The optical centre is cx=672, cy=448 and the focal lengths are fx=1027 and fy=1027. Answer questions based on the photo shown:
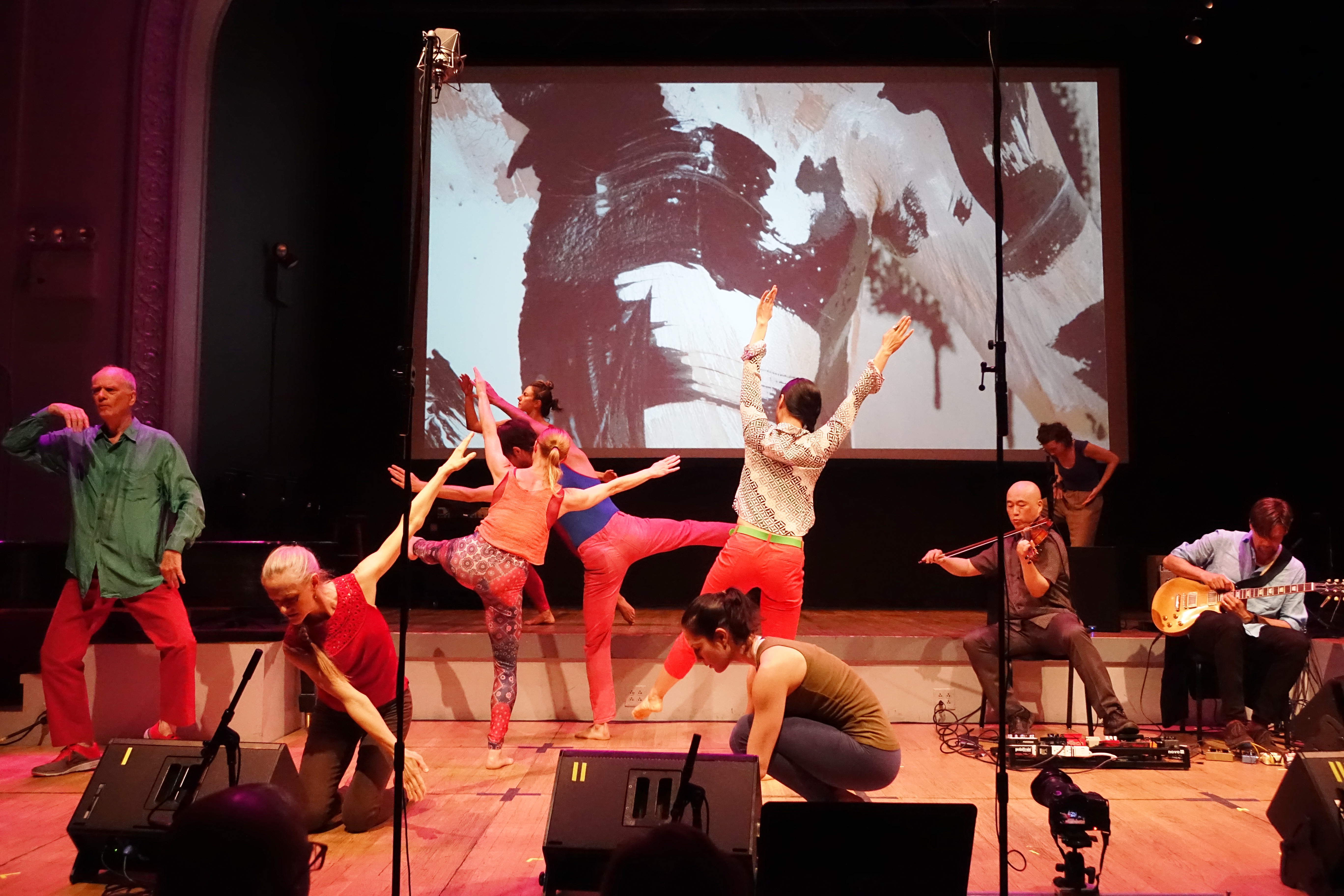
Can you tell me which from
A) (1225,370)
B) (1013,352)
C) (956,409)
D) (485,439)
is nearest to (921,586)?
(956,409)

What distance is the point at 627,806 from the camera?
9.25 feet

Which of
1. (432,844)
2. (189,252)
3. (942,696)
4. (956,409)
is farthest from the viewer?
(956,409)

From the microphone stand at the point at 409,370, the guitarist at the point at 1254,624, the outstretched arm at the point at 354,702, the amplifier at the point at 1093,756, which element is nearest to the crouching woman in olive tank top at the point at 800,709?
the microphone stand at the point at 409,370

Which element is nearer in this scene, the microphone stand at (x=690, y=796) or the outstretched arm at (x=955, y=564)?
the microphone stand at (x=690, y=796)

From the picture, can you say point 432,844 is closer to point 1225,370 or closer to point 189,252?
point 189,252

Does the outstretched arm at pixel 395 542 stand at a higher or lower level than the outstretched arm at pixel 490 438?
lower

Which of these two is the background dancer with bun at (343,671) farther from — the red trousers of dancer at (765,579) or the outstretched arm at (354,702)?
the red trousers of dancer at (765,579)

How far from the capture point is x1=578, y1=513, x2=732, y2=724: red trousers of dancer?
203 inches

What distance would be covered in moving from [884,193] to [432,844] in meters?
5.75

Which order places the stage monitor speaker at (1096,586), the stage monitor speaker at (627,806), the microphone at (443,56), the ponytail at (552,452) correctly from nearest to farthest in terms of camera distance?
1. the stage monitor speaker at (627,806)
2. the microphone at (443,56)
3. the ponytail at (552,452)
4. the stage monitor speaker at (1096,586)

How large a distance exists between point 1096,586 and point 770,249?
10.8ft

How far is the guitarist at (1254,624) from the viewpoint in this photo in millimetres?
5113

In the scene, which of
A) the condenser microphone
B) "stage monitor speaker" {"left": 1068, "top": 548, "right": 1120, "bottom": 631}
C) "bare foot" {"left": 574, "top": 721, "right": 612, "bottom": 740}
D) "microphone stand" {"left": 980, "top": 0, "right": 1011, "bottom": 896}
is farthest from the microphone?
"stage monitor speaker" {"left": 1068, "top": 548, "right": 1120, "bottom": 631}

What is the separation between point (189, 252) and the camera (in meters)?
6.35
